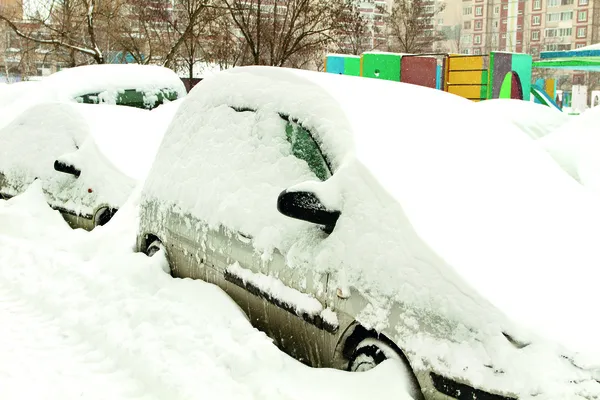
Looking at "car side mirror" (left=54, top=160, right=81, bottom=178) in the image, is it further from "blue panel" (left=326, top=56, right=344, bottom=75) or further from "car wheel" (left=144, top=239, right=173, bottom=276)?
"blue panel" (left=326, top=56, right=344, bottom=75)

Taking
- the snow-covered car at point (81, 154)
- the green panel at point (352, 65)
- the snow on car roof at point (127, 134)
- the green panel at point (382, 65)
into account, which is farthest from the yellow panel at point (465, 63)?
the snow on car roof at point (127, 134)

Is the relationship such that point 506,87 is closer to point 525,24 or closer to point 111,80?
point 111,80

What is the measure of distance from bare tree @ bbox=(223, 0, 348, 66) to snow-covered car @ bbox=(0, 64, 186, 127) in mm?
12141

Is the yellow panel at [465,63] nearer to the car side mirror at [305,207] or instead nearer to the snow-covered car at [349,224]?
the snow-covered car at [349,224]

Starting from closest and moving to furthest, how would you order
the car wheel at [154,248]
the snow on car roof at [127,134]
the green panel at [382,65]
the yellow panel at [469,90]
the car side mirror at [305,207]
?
the car side mirror at [305,207]
the car wheel at [154,248]
the snow on car roof at [127,134]
the yellow panel at [469,90]
the green panel at [382,65]

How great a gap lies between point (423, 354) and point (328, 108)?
1.47 metres

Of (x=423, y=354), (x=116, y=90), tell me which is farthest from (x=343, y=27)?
(x=423, y=354)

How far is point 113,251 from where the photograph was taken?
5.82 metres

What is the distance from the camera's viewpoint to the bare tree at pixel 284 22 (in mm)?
24141

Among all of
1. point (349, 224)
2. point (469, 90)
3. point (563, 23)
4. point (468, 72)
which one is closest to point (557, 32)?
point (563, 23)

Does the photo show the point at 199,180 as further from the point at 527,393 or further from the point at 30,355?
the point at 527,393

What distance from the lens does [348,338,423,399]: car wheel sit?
2.96 metres

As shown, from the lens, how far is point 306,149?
12.5ft

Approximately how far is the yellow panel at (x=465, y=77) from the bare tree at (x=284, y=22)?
4.62m
